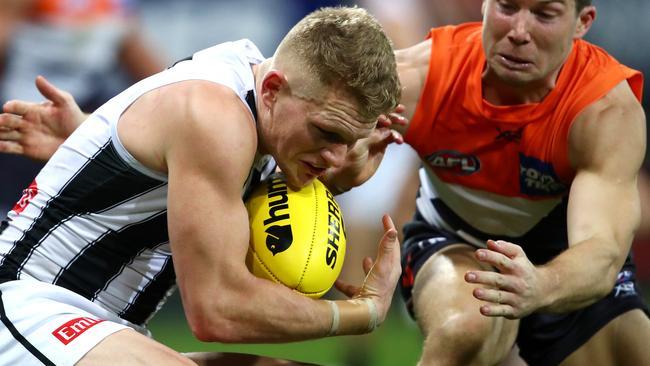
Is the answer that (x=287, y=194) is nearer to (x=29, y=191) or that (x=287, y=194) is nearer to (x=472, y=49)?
(x=29, y=191)

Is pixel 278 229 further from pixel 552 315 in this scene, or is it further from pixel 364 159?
pixel 552 315

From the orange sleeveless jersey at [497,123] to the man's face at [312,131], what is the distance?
131 cm

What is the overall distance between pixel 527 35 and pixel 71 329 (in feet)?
7.95

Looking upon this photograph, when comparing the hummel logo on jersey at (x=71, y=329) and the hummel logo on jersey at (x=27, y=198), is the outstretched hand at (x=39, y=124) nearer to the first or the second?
the hummel logo on jersey at (x=27, y=198)

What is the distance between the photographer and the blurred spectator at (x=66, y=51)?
24.7ft

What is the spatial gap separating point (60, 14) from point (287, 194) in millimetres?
4365

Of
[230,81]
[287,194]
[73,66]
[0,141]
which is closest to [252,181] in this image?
[287,194]

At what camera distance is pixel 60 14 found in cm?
765

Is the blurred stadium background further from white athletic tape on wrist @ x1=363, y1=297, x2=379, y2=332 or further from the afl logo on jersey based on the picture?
white athletic tape on wrist @ x1=363, y1=297, x2=379, y2=332

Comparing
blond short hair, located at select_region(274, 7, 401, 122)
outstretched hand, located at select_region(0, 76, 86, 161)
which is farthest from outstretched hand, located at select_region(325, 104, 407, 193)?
outstretched hand, located at select_region(0, 76, 86, 161)

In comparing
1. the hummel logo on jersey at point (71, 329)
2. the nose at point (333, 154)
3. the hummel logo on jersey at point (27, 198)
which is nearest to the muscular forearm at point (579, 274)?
the nose at point (333, 154)

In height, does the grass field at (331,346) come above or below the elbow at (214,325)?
below

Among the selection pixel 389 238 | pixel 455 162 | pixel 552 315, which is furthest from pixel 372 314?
pixel 552 315

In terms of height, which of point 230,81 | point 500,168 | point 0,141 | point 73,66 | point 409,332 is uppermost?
point 230,81
